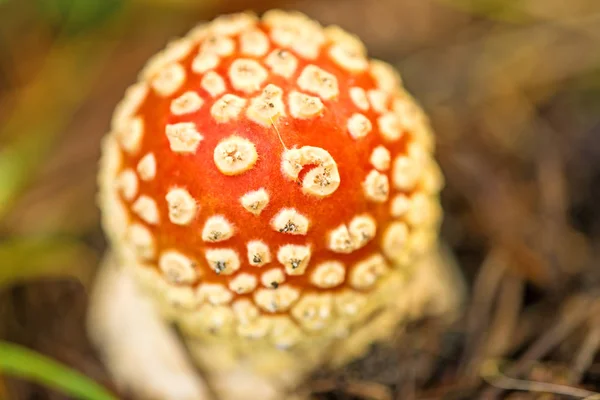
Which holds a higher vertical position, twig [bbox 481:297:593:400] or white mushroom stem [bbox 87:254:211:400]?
twig [bbox 481:297:593:400]

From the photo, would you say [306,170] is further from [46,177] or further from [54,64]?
[54,64]

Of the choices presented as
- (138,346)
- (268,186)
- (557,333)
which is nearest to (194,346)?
(138,346)

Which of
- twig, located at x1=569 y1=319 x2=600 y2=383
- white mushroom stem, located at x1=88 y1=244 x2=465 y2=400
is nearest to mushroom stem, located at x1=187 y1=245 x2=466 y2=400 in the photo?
white mushroom stem, located at x1=88 y1=244 x2=465 y2=400

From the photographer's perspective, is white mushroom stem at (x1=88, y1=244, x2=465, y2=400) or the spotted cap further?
A: white mushroom stem at (x1=88, y1=244, x2=465, y2=400)

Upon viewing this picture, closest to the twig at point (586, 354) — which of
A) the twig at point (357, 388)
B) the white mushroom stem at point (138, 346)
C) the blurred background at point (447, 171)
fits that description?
the blurred background at point (447, 171)

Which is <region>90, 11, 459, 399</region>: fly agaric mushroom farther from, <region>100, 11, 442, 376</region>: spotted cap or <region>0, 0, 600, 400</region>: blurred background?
<region>0, 0, 600, 400</region>: blurred background

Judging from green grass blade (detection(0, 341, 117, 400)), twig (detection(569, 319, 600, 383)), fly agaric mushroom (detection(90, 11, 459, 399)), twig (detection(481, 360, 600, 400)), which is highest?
fly agaric mushroom (detection(90, 11, 459, 399))
